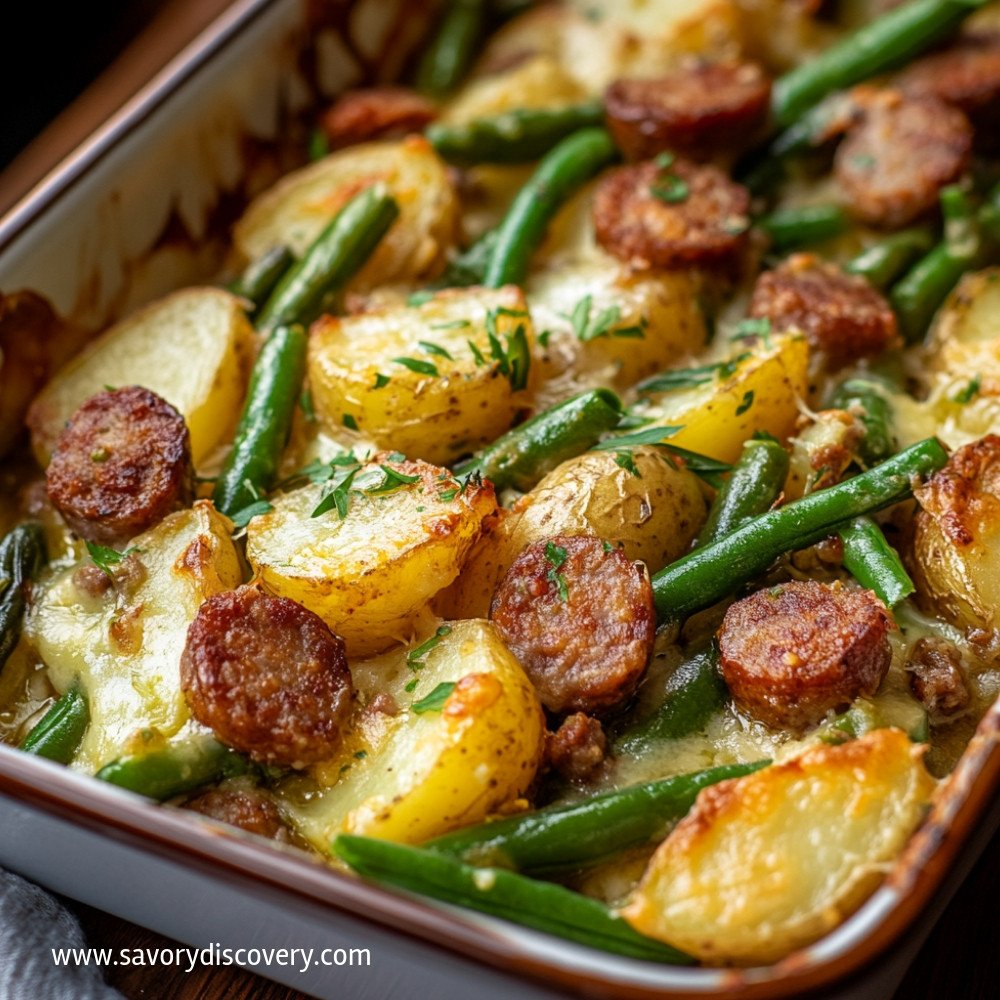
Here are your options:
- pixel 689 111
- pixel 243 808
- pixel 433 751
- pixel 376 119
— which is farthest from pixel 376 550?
pixel 376 119

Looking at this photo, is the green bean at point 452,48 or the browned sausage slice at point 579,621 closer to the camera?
the browned sausage slice at point 579,621

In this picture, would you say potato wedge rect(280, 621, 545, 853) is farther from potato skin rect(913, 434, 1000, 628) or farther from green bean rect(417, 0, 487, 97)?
green bean rect(417, 0, 487, 97)

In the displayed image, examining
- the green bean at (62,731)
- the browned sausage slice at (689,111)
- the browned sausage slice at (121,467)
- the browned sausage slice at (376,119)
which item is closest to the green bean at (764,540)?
the browned sausage slice at (121,467)

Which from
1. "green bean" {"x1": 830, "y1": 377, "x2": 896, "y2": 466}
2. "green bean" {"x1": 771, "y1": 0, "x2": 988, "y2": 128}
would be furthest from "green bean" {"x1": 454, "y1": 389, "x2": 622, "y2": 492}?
"green bean" {"x1": 771, "y1": 0, "x2": 988, "y2": 128}

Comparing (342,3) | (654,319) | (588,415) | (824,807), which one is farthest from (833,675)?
(342,3)

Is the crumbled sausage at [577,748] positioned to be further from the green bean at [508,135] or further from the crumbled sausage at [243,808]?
the green bean at [508,135]

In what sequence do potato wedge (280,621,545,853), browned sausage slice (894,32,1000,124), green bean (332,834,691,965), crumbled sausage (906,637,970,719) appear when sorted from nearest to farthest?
green bean (332,834,691,965), potato wedge (280,621,545,853), crumbled sausage (906,637,970,719), browned sausage slice (894,32,1000,124)
